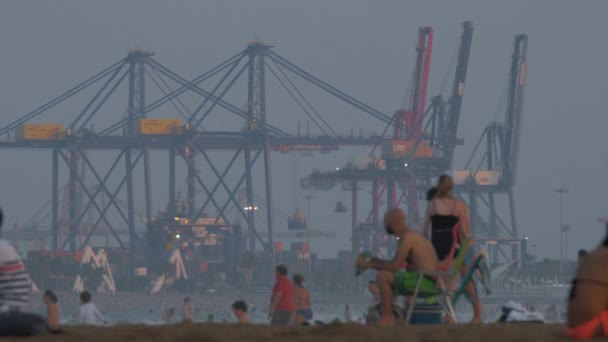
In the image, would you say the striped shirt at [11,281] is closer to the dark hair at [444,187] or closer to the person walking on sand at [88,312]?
the dark hair at [444,187]

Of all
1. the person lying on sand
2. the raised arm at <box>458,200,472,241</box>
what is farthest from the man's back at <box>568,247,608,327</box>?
the raised arm at <box>458,200,472,241</box>

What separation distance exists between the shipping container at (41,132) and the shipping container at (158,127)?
5393 mm

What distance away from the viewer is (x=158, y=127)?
345ft

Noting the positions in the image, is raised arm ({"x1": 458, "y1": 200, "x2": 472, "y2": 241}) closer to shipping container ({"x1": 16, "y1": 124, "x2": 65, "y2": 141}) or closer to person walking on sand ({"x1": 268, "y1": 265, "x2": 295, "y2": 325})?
person walking on sand ({"x1": 268, "y1": 265, "x2": 295, "y2": 325})

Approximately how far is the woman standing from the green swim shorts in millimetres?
620

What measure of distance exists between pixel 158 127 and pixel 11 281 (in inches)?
3772

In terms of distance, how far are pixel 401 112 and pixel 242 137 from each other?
46.0 feet

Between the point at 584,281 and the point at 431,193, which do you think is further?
the point at 431,193

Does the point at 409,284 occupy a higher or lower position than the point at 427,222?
lower

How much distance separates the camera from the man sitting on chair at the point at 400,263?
439 inches

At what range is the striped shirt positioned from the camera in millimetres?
9742

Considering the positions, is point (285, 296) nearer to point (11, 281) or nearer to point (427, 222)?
point (427, 222)

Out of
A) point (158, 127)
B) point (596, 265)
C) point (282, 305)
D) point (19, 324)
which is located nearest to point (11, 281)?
point (19, 324)

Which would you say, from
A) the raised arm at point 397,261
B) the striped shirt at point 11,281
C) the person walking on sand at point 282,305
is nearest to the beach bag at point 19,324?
the striped shirt at point 11,281
